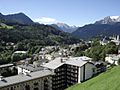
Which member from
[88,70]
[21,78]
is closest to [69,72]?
[88,70]

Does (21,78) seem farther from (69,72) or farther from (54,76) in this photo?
(69,72)

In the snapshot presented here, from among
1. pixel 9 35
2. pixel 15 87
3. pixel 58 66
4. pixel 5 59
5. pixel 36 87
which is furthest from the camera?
pixel 9 35

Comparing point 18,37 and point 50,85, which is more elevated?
point 18,37

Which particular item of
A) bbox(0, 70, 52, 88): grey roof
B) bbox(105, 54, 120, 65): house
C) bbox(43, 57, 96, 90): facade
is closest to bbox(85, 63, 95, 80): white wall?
bbox(43, 57, 96, 90): facade

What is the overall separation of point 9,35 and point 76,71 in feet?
403

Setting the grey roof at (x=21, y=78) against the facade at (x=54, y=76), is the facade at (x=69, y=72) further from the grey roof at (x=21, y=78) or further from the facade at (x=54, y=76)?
the grey roof at (x=21, y=78)

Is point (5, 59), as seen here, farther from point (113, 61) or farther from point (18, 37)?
point (18, 37)

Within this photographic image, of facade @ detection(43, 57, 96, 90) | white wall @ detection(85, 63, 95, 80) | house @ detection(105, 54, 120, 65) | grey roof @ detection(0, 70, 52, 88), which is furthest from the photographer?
house @ detection(105, 54, 120, 65)

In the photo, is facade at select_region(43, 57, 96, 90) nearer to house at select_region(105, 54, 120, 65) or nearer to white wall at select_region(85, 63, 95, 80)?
white wall at select_region(85, 63, 95, 80)

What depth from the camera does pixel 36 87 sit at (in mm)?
55875

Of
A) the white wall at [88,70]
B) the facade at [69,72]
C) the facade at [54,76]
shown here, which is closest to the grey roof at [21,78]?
the facade at [54,76]

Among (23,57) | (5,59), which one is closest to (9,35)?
(23,57)

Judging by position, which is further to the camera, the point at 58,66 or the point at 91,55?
the point at 91,55

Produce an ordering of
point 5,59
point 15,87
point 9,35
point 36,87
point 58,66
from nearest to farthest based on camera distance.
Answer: point 15,87 < point 36,87 < point 58,66 < point 5,59 < point 9,35
